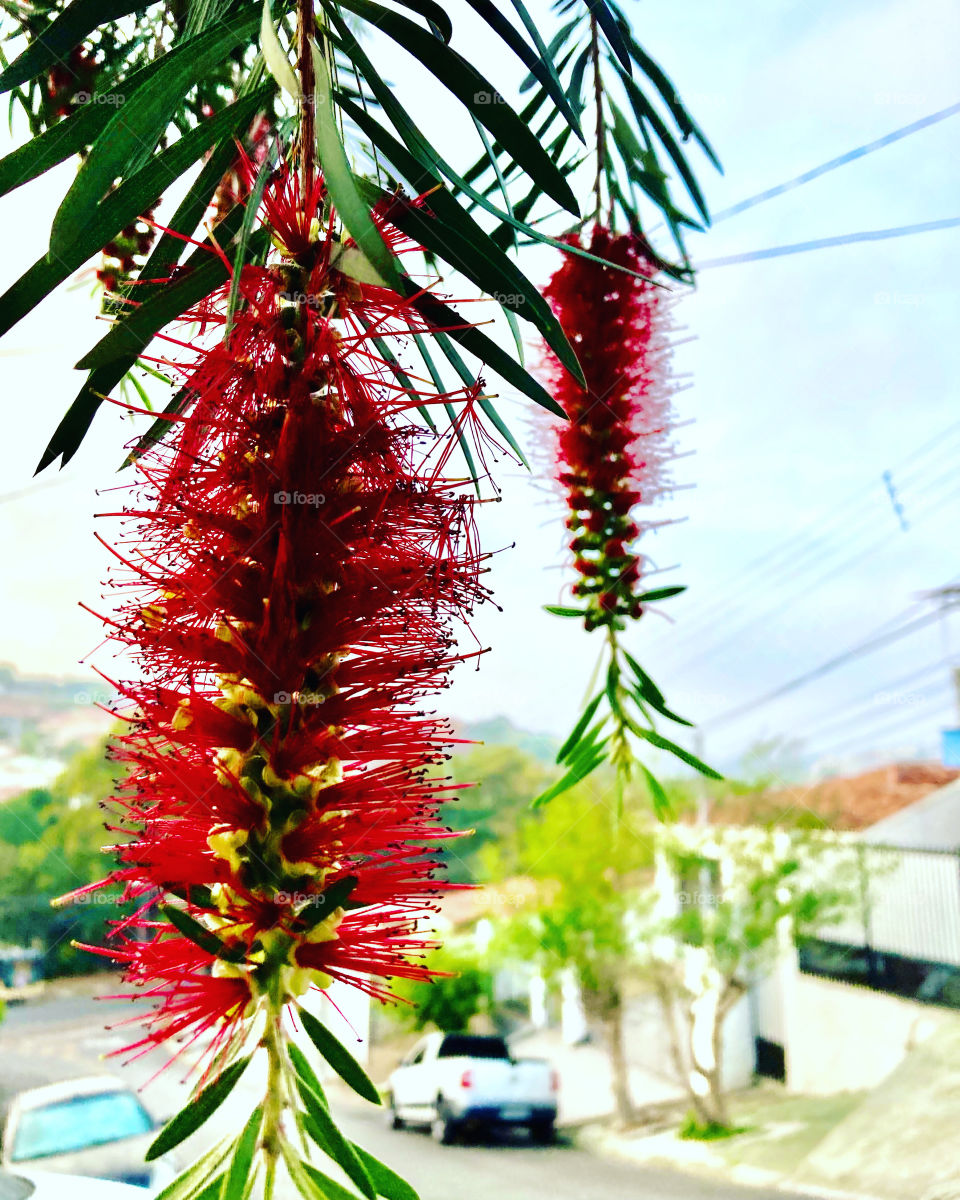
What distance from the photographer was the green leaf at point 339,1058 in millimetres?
237

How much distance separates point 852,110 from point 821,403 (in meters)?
0.52

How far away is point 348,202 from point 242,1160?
0.21 metres

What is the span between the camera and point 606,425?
501mm

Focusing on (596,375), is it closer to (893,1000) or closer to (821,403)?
(821,403)

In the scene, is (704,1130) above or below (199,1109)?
below

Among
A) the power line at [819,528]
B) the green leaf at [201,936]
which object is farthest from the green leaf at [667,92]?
the power line at [819,528]

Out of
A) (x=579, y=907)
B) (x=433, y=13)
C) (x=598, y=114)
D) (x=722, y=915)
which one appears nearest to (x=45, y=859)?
(x=598, y=114)

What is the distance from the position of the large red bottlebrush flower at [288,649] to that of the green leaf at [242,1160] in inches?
0.9

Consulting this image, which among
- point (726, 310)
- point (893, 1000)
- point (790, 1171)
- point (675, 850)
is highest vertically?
point (726, 310)

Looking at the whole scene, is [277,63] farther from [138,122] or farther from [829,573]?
[829,573]

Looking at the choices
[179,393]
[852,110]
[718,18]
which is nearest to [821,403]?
[852,110]

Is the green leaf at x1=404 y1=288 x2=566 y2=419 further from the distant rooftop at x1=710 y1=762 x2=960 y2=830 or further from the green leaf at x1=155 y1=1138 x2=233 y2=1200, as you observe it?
the distant rooftop at x1=710 y1=762 x2=960 y2=830

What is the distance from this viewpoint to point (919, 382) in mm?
1733

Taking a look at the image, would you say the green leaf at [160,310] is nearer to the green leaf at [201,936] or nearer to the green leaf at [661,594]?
the green leaf at [201,936]
